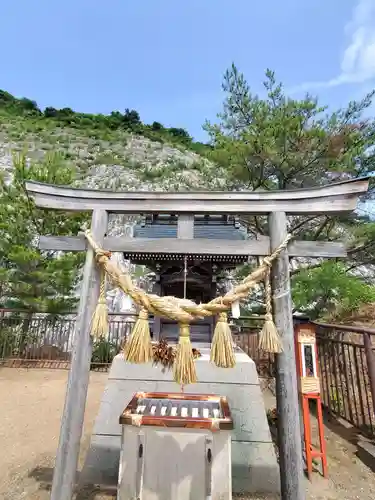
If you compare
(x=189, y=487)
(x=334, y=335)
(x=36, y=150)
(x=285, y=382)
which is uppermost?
(x=36, y=150)

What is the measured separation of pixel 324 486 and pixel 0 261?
9.89 m

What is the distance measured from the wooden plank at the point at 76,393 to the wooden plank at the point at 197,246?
23cm

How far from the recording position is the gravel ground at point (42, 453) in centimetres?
295

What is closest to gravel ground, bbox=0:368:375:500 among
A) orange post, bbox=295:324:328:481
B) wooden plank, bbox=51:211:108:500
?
orange post, bbox=295:324:328:481

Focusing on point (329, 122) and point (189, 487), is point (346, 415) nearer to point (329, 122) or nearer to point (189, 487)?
point (189, 487)

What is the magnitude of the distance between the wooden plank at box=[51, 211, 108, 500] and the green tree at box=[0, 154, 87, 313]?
6.54 m

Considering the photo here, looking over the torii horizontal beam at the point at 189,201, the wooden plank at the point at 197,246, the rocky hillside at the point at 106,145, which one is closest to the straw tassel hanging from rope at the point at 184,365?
the wooden plank at the point at 197,246

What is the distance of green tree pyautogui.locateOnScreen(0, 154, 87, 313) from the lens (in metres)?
8.41

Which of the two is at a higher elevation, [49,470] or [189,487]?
[189,487]

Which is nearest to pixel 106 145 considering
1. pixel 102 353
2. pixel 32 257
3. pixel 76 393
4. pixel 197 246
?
pixel 32 257

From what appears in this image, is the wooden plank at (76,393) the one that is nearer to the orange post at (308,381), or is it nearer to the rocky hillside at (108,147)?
the orange post at (308,381)

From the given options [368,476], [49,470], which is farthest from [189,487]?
[368,476]

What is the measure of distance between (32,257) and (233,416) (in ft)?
23.9

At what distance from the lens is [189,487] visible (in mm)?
2305
